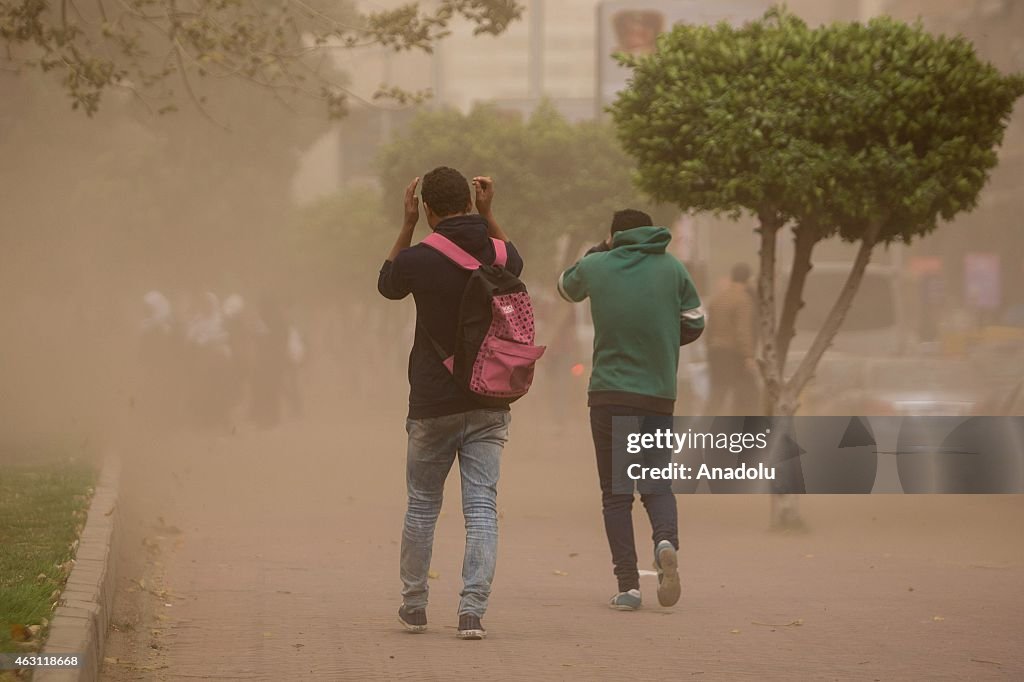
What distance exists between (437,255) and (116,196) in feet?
107

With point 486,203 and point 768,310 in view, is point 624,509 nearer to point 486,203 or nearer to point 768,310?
point 486,203

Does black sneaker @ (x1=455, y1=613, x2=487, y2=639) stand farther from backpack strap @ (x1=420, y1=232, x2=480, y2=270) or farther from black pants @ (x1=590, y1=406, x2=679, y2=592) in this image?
backpack strap @ (x1=420, y1=232, x2=480, y2=270)

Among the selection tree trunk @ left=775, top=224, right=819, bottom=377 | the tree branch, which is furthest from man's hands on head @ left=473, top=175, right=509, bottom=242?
tree trunk @ left=775, top=224, right=819, bottom=377

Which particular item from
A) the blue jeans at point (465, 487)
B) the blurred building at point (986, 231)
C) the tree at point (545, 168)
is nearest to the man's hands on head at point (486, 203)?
the blue jeans at point (465, 487)

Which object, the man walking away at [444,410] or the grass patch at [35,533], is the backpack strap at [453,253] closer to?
the man walking away at [444,410]

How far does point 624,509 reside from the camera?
25.9ft

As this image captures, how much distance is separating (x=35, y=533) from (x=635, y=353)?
3.42 metres

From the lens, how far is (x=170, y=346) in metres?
23.8

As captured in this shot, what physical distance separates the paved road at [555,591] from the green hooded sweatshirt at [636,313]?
3.23ft

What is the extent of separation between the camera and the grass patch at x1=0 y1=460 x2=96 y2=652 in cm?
672

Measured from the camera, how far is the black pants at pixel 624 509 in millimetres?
7766

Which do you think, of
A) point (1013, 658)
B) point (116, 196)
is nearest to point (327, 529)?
point (1013, 658)

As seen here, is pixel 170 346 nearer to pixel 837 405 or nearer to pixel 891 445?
pixel 837 405

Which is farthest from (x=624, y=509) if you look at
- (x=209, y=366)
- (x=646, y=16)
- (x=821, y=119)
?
(x=646, y=16)
